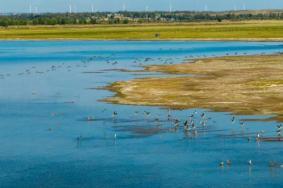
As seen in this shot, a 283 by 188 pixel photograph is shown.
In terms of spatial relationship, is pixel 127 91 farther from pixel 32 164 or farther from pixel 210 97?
pixel 32 164

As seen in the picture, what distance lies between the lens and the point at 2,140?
30703mm

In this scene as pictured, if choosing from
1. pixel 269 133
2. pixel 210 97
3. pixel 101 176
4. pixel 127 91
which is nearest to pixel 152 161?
pixel 101 176

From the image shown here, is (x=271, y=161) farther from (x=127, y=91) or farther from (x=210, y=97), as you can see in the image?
(x=127, y=91)

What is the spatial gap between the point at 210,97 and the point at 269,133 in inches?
431

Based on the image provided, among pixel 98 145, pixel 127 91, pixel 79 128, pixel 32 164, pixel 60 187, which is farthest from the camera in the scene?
pixel 127 91

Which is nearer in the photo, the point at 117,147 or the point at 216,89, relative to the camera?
the point at 117,147

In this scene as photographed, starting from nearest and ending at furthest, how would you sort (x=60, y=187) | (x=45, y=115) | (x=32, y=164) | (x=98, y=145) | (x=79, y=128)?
(x=60, y=187) → (x=32, y=164) → (x=98, y=145) → (x=79, y=128) → (x=45, y=115)

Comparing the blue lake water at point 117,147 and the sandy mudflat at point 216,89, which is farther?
the sandy mudflat at point 216,89

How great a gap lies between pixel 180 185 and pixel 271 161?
14.5ft

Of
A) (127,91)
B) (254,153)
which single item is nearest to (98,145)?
(254,153)

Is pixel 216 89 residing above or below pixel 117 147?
below

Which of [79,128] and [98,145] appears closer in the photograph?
[98,145]

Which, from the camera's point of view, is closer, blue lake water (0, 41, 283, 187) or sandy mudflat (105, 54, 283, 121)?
blue lake water (0, 41, 283, 187)

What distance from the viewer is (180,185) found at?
23.1 meters
